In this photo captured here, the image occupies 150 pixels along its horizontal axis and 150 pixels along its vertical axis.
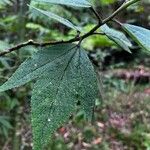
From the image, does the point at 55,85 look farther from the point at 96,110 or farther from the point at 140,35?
the point at 96,110

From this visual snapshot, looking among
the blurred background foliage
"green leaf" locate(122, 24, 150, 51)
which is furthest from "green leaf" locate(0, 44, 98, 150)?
the blurred background foliage

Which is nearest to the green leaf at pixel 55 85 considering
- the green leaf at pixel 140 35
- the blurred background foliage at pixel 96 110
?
the green leaf at pixel 140 35

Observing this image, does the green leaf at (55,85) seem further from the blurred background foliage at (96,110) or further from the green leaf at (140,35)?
the blurred background foliage at (96,110)

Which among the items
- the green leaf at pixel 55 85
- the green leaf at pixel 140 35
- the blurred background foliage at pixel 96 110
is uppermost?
the green leaf at pixel 140 35

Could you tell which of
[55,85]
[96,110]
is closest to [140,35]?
[55,85]

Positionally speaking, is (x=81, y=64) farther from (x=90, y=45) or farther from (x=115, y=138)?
(x=115, y=138)

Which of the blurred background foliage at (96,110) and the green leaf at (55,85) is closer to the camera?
the green leaf at (55,85)

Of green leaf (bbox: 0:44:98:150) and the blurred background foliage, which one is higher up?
green leaf (bbox: 0:44:98:150)

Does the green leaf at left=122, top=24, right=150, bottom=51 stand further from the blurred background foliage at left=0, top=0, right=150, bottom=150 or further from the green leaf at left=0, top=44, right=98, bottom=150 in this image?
the blurred background foliage at left=0, top=0, right=150, bottom=150
